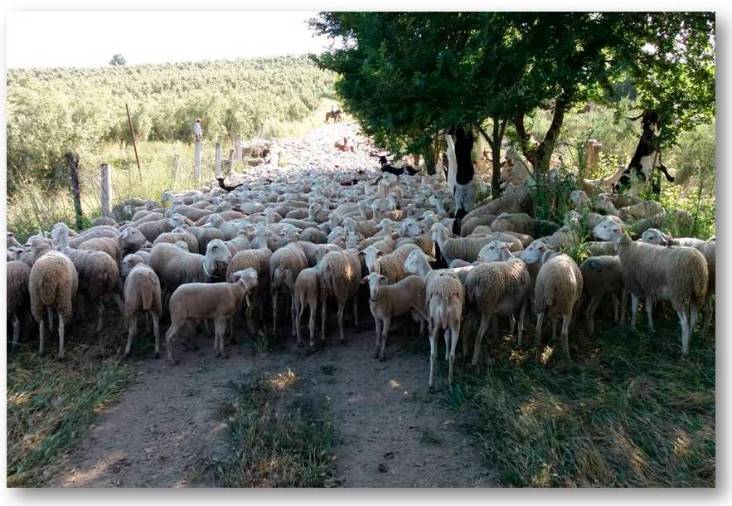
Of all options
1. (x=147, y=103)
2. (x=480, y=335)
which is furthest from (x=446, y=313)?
(x=147, y=103)

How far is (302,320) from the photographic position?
7656 mm

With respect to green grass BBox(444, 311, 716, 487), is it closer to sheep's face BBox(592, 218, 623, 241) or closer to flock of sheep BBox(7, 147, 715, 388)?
flock of sheep BBox(7, 147, 715, 388)

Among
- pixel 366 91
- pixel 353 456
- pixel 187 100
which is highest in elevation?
pixel 187 100

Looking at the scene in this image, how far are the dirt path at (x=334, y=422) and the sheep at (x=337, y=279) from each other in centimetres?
47

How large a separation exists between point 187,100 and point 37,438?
33.2 m

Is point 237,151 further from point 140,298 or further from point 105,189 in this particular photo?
point 140,298

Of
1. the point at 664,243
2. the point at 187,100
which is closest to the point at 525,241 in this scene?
the point at 664,243

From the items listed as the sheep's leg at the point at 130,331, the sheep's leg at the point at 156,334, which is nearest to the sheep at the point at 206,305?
the sheep's leg at the point at 156,334

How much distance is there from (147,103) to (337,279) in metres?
31.8

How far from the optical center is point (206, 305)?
6.74m

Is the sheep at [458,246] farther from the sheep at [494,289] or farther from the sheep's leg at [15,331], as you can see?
the sheep's leg at [15,331]

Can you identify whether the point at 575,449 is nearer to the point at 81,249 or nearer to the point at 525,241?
the point at 525,241

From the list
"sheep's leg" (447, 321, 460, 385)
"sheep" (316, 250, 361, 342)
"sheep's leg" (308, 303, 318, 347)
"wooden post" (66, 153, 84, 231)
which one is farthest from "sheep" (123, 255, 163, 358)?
"wooden post" (66, 153, 84, 231)

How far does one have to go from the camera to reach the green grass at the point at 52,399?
4.60 m
